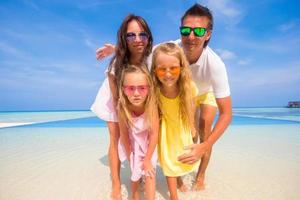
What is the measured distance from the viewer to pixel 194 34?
2789 mm

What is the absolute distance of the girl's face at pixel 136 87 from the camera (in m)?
2.55

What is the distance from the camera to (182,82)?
2613 millimetres

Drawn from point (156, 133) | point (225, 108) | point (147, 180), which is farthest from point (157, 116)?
point (225, 108)

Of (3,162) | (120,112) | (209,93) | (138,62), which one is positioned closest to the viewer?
(120,112)

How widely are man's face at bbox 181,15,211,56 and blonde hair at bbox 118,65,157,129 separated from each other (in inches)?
25.4

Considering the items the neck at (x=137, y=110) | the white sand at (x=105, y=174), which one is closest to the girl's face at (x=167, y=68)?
the neck at (x=137, y=110)

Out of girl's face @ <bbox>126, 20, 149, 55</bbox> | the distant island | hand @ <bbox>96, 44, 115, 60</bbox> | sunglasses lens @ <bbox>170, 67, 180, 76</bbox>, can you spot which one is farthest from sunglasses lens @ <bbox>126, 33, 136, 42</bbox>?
the distant island

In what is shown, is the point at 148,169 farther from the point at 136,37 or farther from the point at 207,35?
the point at 207,35

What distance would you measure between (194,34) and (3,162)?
13.3 ft

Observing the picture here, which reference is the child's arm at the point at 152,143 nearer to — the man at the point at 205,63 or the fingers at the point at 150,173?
the fingers at the point at 150,173

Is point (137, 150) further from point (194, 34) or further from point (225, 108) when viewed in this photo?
point (194, 34)

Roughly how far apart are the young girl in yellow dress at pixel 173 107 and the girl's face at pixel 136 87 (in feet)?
0.46

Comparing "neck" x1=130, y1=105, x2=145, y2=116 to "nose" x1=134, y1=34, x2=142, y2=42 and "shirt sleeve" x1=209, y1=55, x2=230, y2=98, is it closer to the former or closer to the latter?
"nose" x1=134, y1=34, x2=142, y2=42

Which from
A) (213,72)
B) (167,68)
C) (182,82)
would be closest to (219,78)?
(213,72)
